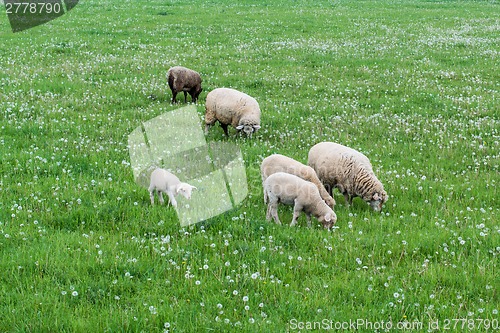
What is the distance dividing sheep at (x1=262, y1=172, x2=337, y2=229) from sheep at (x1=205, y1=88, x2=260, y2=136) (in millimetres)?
4691

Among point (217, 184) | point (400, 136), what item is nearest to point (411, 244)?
point (217, 184)

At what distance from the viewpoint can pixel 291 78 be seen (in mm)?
19234

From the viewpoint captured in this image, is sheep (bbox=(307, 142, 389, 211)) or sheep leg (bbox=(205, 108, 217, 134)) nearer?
sheep (bbox=(307, 142, 389, 211))

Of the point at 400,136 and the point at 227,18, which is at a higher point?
the point at 227,18

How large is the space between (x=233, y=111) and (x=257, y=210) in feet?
17.3

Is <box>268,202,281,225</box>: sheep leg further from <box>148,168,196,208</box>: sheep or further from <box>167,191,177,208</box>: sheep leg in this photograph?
<box>167,191,177,208</box>: sheep leg

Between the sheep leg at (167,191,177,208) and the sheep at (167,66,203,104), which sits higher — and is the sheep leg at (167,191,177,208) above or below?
below

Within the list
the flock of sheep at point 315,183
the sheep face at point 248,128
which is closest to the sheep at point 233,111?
the sheep face at point 248,128

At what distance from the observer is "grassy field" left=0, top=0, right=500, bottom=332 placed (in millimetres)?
5625

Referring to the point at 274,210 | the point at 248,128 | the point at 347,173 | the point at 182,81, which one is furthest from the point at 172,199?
the point at 182,81

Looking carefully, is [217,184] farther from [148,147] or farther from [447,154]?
[447,154]

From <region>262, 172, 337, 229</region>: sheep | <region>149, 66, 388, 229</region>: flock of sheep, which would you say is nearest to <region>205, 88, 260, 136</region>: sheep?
<region>149, 66, 388, 229</region>: flock of sheep

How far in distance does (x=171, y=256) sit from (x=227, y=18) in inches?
1169

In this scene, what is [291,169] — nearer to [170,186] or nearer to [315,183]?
[315,183]
